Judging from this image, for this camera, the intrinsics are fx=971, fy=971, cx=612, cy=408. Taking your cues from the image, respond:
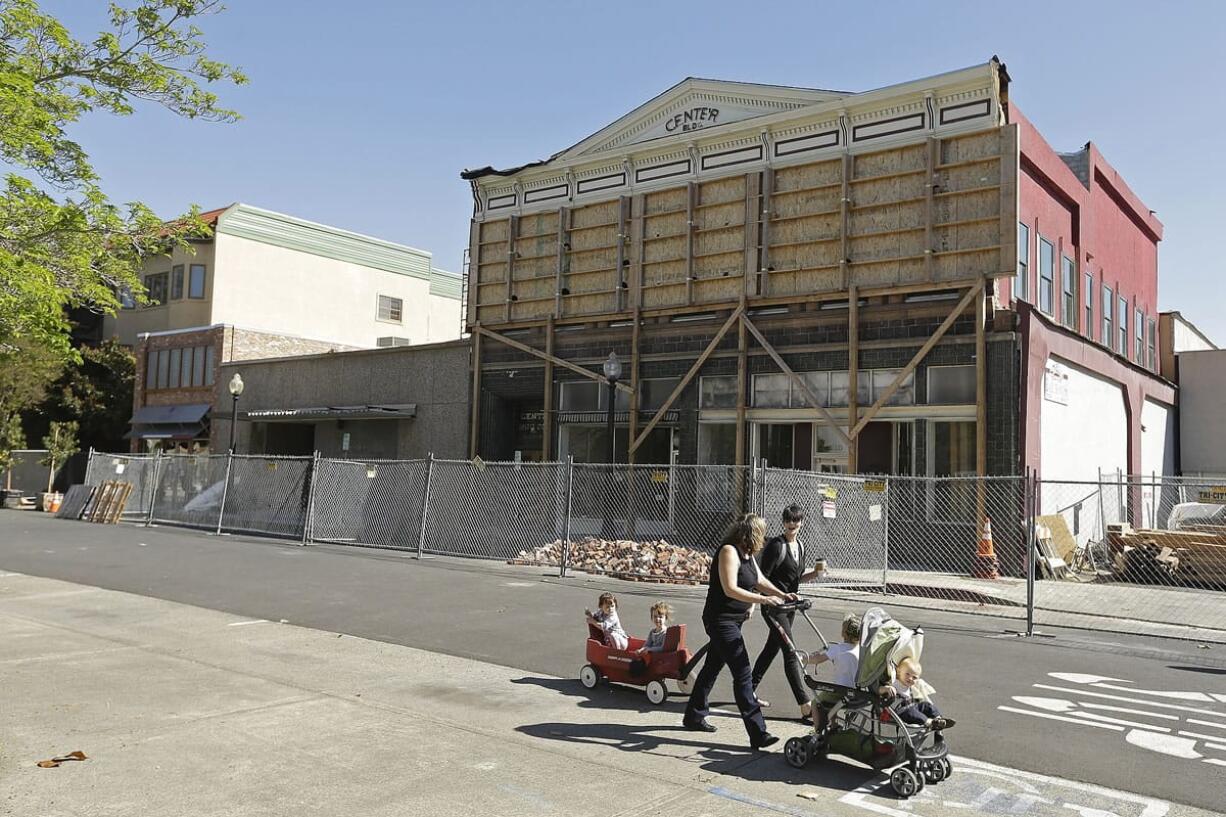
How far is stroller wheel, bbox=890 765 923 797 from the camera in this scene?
5832mm

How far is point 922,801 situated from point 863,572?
11.6m

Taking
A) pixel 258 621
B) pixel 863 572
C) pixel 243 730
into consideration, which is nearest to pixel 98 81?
pixel 258 621

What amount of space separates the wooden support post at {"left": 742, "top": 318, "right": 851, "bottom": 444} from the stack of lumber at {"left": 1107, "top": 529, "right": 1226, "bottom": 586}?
5842 millimetres

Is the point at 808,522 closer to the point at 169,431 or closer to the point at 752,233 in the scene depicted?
the point at 752,233

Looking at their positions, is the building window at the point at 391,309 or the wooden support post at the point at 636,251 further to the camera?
the building window at the point at 391,309

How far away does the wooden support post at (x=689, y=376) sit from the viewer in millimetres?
23266

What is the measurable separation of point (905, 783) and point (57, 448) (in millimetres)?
38083

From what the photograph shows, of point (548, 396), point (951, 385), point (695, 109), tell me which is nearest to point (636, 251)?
point (695, 109)

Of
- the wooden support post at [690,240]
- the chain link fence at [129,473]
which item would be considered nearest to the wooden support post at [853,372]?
the wooden support post at [690,240]

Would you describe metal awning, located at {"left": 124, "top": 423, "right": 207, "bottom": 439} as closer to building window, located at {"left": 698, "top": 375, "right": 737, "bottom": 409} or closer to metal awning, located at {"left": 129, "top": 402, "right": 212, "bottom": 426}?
metal awning, located at {"left": 129, "top": 402, "right": 212, "bottom": 426}

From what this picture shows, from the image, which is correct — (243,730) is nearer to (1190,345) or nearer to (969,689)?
(969,689)

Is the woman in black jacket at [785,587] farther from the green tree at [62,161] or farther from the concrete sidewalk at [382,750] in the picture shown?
the green tree at [62,161]

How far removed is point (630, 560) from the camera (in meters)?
18.0

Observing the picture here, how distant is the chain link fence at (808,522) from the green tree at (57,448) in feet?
37.5
